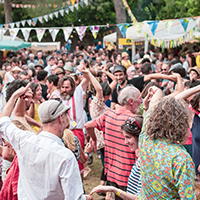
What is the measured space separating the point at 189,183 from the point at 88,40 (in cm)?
2640

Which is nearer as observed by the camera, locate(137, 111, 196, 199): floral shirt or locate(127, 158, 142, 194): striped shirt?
locate(137, 111, 196, 199): floral shirt

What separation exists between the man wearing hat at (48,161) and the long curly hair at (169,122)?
0.58m

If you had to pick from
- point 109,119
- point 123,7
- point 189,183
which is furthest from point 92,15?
point 189,183


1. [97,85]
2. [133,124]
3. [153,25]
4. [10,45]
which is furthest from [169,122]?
[10,45]

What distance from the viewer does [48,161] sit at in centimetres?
191

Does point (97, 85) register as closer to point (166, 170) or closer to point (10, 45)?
point (166, 170)

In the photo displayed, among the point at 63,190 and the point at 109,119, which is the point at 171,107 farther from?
the point at 109,119

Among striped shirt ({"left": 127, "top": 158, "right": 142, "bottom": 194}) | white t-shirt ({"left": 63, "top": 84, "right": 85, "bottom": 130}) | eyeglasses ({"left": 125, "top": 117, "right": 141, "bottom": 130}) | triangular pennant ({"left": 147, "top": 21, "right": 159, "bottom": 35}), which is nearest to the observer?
striped shirt ({"left": 127, "top": 158, "right": 142, "bottom": 194})

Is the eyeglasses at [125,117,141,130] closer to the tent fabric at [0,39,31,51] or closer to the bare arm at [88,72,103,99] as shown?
the bare arm at [88,72,103,99]

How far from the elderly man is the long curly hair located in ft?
4.01

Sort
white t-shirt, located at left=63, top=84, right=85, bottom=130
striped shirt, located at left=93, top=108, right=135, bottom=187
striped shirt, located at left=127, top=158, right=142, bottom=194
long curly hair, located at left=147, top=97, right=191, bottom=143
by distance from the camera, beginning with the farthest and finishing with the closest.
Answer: white t-shirt, located at left=63, top=84, right=85, bottom=130, striped shirt, located at left=93, top=108, right=135, bottom=187, striped shirt, located at left=127, top=158, right=142, bottom=194, long curly hair, located at left=147, top=97, right=191, bottom=143

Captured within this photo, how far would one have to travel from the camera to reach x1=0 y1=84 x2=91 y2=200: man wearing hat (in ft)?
6.10

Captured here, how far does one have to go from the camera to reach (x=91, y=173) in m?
5.44

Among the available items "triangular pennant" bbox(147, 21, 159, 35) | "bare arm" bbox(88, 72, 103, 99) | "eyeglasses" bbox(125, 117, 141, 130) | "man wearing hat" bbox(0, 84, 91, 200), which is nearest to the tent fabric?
"triangular pennant" bbox(147, 21, 159, 35)
